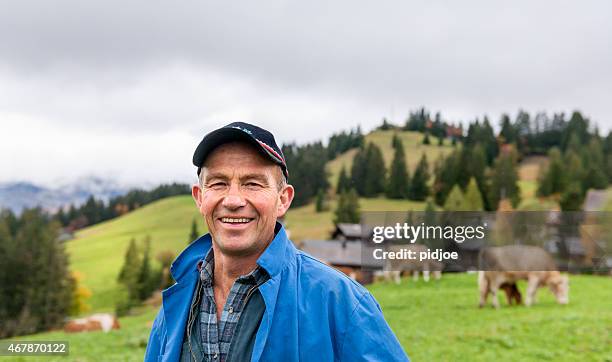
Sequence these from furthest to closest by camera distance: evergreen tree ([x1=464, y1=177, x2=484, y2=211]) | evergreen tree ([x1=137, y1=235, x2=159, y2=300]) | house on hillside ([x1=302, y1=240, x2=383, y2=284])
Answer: evergreen tree ([x1=464, y1=177, x2=484, y2=211]) → evergreen tree ([x1=137, y1=235, x2=159, y2=300]) → house on hillside ([x1=302, y1=240, x2=383, y2=284])

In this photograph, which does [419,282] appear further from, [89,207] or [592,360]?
[89,207]

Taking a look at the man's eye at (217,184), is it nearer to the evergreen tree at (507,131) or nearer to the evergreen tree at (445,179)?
the evergreen tree at (445,179)

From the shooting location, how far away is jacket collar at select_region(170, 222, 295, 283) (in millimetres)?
2684

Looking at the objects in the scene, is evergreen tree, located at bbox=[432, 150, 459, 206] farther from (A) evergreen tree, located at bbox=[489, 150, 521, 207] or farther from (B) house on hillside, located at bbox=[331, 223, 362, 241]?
(B) house on hillside, located at bbox=[331, 223, 362, 241]

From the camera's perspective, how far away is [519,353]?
12.2 meters

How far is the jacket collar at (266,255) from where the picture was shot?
268cm

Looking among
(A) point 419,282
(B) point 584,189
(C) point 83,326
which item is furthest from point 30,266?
(B) point 584,189

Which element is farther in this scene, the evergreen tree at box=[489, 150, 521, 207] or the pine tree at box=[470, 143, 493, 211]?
the evergreen tree at box=[489, 150, 521, 207]

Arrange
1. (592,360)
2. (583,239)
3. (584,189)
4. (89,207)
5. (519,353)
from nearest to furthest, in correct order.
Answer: (592,360) → (519,353) → (583,239) → (584,189) → (89,207)

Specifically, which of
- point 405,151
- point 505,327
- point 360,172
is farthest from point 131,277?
point 405,151

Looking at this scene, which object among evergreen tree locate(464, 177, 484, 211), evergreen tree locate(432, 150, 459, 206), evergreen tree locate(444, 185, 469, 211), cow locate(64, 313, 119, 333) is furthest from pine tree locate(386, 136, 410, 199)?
cow locate(64, 313, 119, 333)

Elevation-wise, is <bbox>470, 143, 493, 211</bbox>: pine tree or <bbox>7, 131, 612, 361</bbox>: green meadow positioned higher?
<bbox>470, 143, 493, 211</bbox>: pine tree

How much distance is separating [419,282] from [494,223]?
19557 millimetres

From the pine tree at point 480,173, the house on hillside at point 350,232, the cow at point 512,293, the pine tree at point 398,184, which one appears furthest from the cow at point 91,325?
the pine tree at point 398,184
